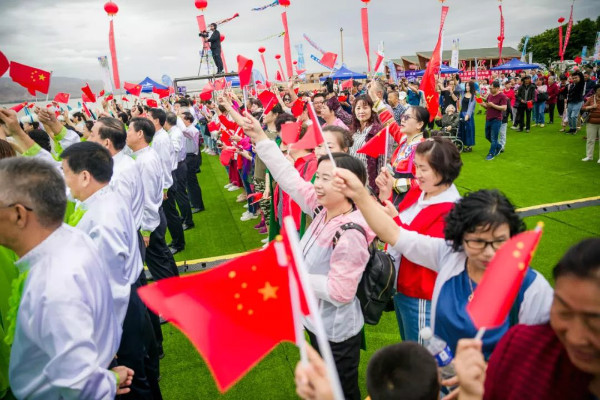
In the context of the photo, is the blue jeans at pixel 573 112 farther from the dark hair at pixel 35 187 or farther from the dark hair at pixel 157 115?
the dark hair at pixel 35 187

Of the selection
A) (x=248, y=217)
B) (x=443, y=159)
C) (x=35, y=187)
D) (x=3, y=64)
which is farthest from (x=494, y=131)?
(x=35, y=187)

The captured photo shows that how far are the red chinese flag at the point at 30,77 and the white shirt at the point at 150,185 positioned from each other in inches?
66.8

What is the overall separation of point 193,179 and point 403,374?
6.84 meters

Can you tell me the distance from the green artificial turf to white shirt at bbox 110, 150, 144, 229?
138 cm

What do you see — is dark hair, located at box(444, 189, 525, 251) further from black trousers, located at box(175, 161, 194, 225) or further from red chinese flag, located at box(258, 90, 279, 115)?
black trousers, located at box(175, 161, 194, 225)

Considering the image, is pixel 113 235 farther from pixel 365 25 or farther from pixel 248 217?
pixel 365 25

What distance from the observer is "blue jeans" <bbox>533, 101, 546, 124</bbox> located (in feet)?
43.8

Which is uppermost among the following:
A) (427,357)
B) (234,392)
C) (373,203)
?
(373,203)

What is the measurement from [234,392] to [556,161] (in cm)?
902

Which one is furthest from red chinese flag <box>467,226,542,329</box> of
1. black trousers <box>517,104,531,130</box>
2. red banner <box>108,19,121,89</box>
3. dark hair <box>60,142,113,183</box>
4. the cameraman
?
black trousers <box>517,104,531,130</box>

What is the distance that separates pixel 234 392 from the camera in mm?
2918

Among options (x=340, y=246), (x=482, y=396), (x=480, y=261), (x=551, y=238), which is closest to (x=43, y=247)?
(x=340, y=246)

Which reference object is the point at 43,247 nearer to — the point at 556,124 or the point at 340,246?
the point at 340,246

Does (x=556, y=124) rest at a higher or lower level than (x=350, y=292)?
lower
